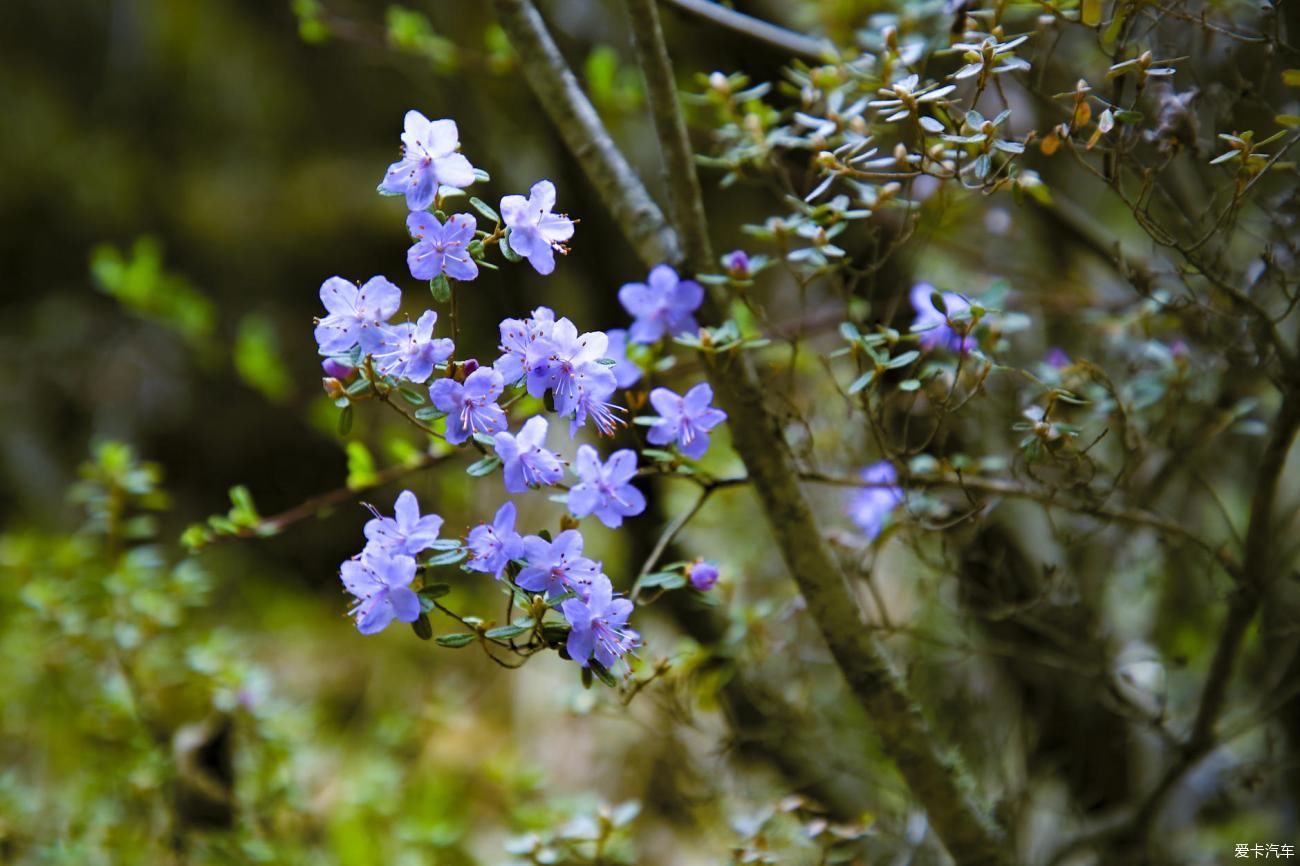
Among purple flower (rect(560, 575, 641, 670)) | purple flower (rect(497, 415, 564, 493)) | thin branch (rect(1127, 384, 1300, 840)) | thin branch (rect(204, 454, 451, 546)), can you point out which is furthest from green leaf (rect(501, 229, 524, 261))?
thin branch (rect(1127, 384, 1300, 840))

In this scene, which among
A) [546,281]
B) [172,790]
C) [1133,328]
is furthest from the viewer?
[546,281]

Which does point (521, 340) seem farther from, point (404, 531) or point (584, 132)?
point (584, 132)

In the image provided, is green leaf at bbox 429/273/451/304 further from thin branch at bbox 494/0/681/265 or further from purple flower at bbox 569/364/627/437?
thin branch at bbox 494/0/681/265

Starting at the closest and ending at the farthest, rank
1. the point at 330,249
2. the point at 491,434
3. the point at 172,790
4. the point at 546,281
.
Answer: the point at 491,434 → the point at 172,790 → the point at 546,281 → the point at 330,249

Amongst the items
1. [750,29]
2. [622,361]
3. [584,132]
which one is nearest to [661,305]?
[622,361]

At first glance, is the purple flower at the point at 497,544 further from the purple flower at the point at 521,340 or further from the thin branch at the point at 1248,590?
the thin branch at the point at 1248,590

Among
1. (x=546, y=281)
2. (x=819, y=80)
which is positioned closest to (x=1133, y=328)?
(x=819, y=80)

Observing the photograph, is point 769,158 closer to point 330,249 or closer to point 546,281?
point 546,281
